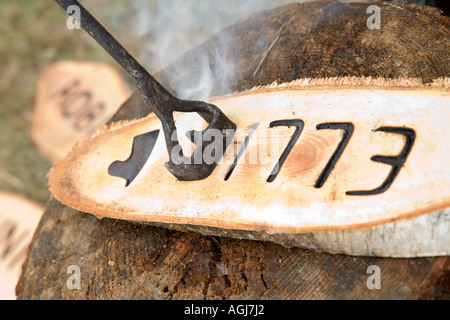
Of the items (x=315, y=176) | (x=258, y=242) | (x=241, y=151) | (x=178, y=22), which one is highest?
(x=178, y=22)

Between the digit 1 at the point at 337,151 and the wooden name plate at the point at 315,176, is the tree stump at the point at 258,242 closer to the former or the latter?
the wooden name plate at the point at 315,176

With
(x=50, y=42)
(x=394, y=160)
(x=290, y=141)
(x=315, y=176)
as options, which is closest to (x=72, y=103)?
(x=50, y=42)

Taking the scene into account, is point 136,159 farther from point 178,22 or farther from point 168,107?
point 178,22

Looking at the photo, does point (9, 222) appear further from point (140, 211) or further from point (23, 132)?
point (140, 211)

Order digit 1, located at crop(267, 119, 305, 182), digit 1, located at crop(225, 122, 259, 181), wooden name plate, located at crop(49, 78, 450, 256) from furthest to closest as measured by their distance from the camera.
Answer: digit 1, located at crop(225, 122, 259, 181) < digit 1, located at crop(267, 119, 305, 182) < wooden name plate, located at crop(49, 78, 450, 256)

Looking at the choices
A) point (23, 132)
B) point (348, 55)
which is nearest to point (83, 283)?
point (348, 55)

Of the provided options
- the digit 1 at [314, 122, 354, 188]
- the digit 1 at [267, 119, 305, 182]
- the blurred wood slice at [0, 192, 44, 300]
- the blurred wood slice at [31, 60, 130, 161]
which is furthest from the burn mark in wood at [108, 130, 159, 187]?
the blurred wood slice at [31, 60, 130, 161]

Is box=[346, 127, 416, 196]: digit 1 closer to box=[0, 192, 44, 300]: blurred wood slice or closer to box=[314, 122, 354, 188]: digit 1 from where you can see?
box=[314, 122, 354, 188]: digit 1
